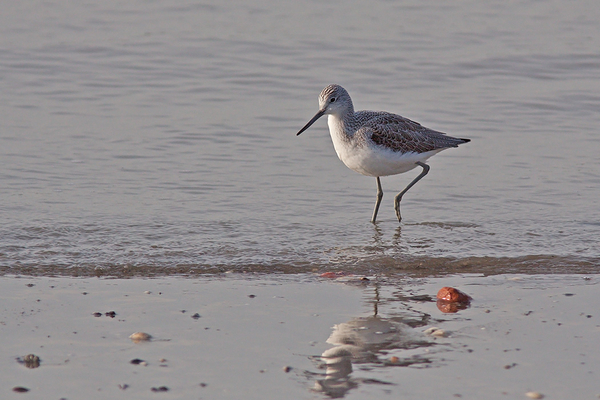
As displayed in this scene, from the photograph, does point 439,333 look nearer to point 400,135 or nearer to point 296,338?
point 296,338

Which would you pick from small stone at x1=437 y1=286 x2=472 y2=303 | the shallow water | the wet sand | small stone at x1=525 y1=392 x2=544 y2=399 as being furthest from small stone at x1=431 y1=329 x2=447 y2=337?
the shallow water

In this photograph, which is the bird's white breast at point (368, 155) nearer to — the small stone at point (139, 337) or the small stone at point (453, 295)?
the small stone at point (453, 295)

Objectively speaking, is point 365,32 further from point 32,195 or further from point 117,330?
point 117,330

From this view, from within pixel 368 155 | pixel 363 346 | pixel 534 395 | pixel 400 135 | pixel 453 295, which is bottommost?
pixel 534 395

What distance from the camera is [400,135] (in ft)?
27.9

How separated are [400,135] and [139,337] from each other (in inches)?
163

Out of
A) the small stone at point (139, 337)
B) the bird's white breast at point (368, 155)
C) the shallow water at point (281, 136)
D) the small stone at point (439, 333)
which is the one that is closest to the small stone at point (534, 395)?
the small stone at point (439, 333)

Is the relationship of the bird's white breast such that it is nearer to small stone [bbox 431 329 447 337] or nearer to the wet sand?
the wet sand

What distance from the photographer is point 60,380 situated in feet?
15.0

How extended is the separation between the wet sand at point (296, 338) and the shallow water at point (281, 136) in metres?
0.64

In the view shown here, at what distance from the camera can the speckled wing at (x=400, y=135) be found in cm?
839

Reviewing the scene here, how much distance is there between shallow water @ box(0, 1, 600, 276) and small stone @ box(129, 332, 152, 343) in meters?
1.58

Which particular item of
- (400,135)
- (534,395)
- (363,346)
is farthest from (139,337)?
(400,135)

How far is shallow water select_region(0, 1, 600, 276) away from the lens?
7508 mm
